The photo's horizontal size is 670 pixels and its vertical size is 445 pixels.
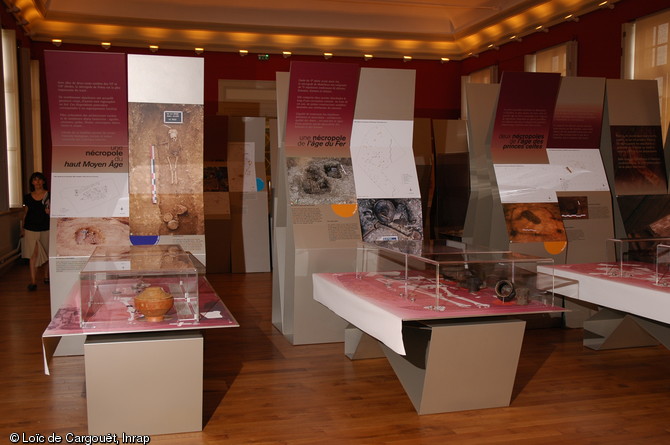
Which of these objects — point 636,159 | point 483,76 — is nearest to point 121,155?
point 636,159

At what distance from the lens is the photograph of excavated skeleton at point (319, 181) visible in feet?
20.3

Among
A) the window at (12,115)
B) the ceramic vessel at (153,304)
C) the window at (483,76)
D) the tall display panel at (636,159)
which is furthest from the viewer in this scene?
the window at (483,76)

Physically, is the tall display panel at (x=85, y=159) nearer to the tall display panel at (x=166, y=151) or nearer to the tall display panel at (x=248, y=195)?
the tall display panel at (x=166, y=151)

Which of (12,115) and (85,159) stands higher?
(12,115)

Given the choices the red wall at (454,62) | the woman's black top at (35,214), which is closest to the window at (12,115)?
the red wall at (454,62)

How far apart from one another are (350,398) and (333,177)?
7.58 ft

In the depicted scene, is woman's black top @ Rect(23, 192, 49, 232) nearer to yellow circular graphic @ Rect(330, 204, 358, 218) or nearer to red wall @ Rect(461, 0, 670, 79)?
yellow circular graphic @ Rect(330, 204, 358, 218)

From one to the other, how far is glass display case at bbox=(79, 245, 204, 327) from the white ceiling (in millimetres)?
9047

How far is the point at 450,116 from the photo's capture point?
14.7 metres

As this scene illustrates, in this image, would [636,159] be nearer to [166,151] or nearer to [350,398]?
[350,398]

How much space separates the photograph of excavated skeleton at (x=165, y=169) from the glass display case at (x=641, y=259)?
11.1ft

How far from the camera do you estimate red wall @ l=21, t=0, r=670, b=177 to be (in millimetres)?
9688

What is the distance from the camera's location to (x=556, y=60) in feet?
36.4

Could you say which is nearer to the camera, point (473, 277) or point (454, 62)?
point (473, 277)
